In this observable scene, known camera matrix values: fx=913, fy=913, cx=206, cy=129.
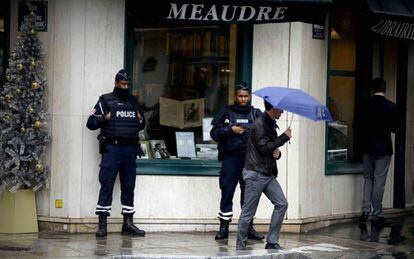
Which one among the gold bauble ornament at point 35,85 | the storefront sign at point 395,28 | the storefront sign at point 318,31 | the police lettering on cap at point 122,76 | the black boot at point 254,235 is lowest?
the black boot at point 254,235

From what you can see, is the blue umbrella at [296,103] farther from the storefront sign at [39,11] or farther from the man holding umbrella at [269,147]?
the storefront sign at [39,11]

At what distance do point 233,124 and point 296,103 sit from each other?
165 centimetres

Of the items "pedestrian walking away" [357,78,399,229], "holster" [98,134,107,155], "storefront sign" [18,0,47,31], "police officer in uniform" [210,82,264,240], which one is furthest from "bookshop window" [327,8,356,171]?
"storefront sign" [18,0,47,31]

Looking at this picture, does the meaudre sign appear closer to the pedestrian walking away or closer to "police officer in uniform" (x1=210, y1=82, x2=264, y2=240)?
"police officer in uniform" (x1=210, y1=82, x2=264, y2=240)

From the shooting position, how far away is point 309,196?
13438 mm

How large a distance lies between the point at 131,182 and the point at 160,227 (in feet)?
2.95

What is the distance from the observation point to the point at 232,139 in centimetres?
1213

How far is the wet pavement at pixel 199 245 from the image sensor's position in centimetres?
1091

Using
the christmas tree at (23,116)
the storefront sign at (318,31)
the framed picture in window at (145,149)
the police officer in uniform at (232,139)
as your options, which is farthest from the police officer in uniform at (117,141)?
the storefront sign at (318,31)

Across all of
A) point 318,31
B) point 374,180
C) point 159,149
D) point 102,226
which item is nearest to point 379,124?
point 374,180

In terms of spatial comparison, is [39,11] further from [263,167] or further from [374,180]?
[374,180]

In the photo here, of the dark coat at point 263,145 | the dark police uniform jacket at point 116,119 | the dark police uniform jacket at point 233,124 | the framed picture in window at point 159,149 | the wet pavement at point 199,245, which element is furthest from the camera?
the framed picture in window at point 159,149

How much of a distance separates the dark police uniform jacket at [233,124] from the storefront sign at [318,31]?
1967 millimetres

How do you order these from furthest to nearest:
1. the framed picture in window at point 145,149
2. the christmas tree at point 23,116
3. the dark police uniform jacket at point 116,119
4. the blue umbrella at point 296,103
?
1. the framed picture in window at point 145,149
2. the christmas tree at point 23,116
3. the dark police uniform jacket at point 116,119
4. the blue umbrella at point 296,103
